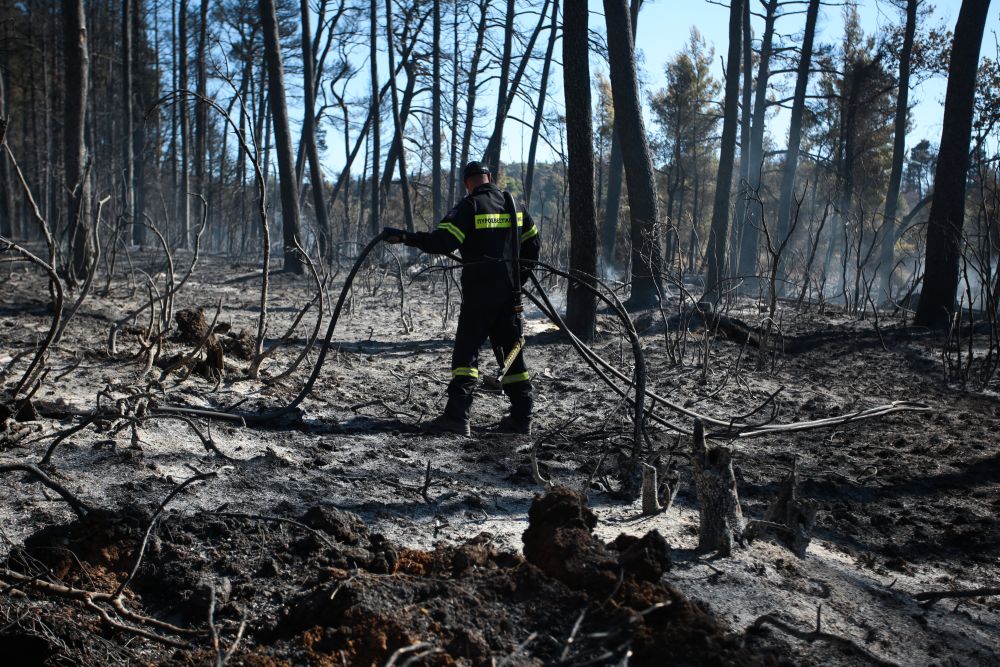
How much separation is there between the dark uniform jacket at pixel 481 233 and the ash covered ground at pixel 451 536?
106cm

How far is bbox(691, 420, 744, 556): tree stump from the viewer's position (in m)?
2.91

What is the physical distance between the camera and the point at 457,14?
21203 millimetres

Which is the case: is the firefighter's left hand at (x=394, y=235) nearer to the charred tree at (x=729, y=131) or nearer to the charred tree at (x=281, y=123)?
the charred tree at (x=281, y=123)

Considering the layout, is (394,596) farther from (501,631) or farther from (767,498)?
(767,498)

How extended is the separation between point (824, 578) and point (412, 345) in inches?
225

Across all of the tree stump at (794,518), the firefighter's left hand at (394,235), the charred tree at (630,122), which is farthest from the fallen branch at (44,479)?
the charred tree at (630,122)

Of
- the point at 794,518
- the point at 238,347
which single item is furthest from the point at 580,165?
the point at 794,518

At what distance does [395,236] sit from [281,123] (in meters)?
9.73

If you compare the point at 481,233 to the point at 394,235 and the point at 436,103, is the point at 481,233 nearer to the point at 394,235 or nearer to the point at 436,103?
the point at 394,235

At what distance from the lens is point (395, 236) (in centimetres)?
439

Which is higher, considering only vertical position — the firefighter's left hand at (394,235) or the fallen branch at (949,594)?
the firefighter's left hand at (394,235)

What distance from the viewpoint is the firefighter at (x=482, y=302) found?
193 inches

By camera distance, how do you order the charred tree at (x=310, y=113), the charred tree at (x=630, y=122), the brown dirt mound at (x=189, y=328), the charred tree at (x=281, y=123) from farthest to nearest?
the charred tree at (x=310, y=113), the charred tree at (x=281, y=123), the charred tree at (x=630, y=122), the brown dirt mound at (x=189, y=328)

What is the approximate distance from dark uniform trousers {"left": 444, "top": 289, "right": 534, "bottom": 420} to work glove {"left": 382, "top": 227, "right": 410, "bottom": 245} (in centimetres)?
69
